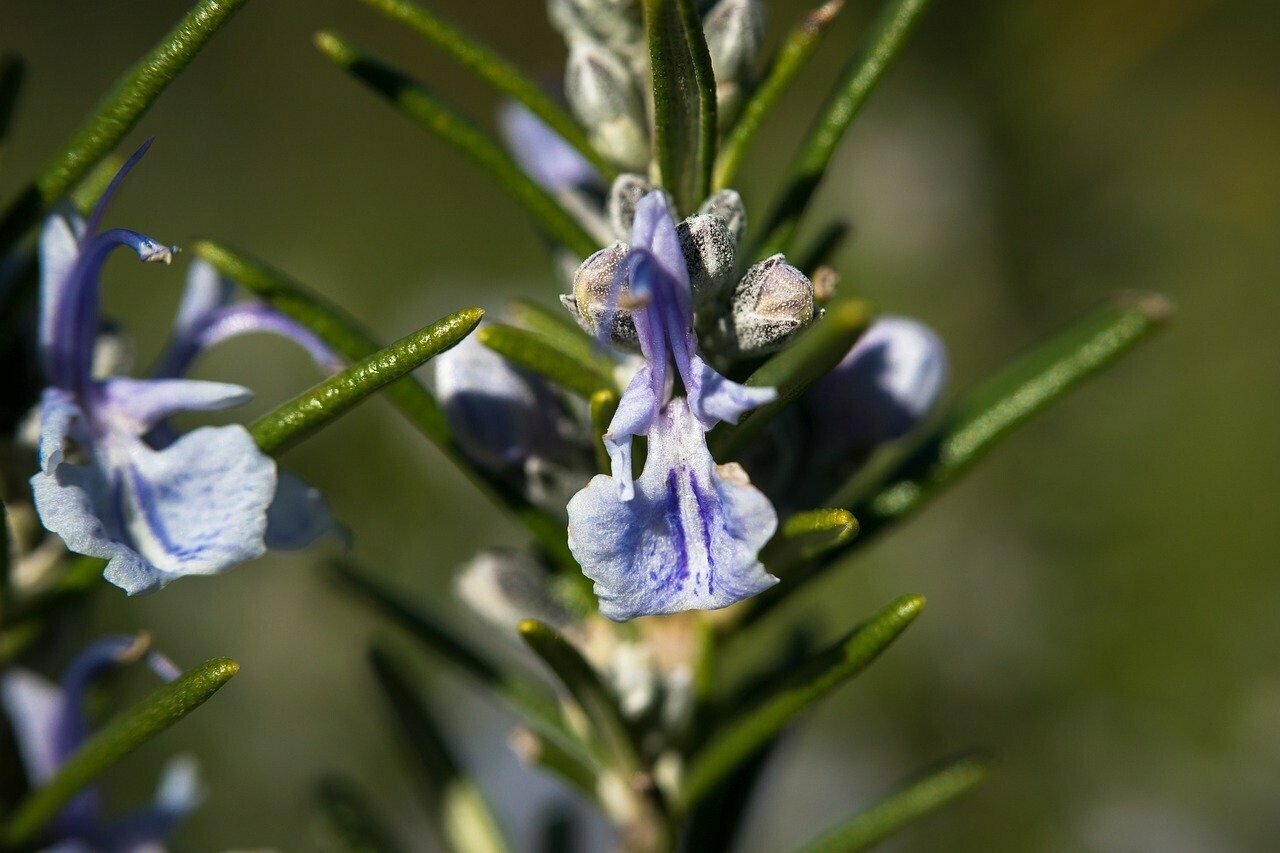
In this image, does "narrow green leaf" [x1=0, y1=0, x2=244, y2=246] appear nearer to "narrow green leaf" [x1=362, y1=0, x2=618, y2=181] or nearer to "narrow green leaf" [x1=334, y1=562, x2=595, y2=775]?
"narrow green leaf" [x1=362, y1=0, x2=618, y2=181]

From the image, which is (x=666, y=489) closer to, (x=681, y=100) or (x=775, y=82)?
(x=681, y=100)

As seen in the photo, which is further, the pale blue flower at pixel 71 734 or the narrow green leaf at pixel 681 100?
the pale blue flower at pixel 71 734

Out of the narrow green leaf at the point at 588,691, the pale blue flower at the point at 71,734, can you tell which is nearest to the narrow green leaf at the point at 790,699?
the narrow green leaf at the point at 588,691

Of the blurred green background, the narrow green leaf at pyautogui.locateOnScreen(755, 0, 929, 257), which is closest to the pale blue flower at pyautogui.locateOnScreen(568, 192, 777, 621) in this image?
the narrow green leaf at pyautogui.locateOnScreen(755, 0, 929, 257)

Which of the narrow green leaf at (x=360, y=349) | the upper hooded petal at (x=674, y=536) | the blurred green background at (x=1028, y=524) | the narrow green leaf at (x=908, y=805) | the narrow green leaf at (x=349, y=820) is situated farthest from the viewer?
the blurred green background at (x=1028, y=524)

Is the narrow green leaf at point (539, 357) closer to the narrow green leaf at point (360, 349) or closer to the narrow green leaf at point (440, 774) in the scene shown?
the narrow green leaf at point (360, 349)

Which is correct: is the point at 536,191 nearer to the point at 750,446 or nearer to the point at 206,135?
the point at 750,446
